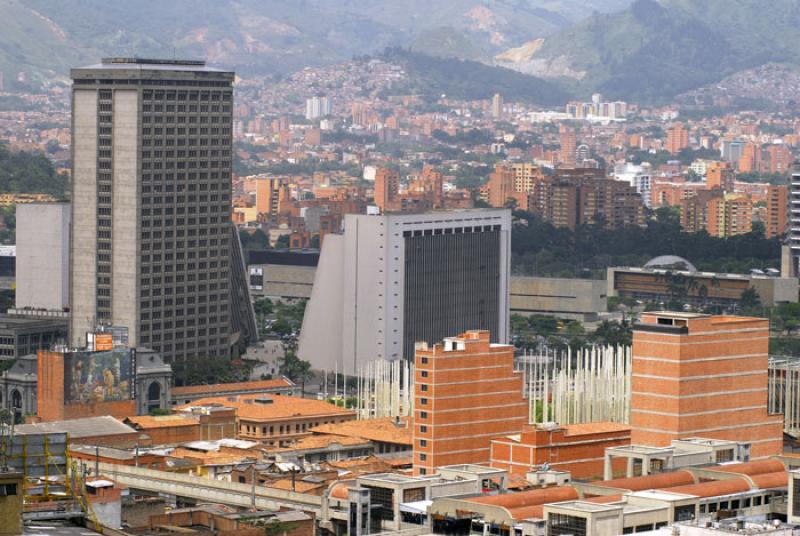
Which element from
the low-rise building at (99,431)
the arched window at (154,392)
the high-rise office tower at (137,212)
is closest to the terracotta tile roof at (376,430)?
the low-rise building at (99,431)

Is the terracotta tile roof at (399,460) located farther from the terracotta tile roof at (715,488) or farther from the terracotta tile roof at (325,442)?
the terracotta tile roof at (715,488)

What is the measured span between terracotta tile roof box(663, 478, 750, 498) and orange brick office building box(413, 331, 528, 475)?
1118 centimetres

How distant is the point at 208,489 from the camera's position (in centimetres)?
5194

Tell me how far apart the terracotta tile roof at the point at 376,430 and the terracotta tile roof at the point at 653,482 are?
64.1 ft

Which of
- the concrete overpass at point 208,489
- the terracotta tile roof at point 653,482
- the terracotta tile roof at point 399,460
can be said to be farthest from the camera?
the terracotta tile roof at point 399,460

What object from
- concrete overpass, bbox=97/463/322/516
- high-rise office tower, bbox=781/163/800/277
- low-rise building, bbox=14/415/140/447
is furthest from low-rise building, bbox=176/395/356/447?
high-rise office tower, bbox=781/163/800/277

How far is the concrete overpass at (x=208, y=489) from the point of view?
49.5 metres

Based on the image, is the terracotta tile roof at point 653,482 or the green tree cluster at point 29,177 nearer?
the terracotta tile roof at point 653,482

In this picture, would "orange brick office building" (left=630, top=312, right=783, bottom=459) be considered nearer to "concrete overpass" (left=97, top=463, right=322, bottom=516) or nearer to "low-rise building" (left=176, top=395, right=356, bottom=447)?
"concrete overpass" (left=97, top=463, right=322, bottom=516)

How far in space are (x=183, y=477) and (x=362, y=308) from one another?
35.3 m

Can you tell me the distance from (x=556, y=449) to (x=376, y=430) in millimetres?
14602

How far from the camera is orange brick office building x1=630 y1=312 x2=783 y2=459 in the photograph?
55.3 metres

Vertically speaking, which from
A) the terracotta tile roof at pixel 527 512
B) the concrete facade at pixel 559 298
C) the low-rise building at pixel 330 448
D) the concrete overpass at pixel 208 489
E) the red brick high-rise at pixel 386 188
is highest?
the red brick high-rise at pixel 386 188

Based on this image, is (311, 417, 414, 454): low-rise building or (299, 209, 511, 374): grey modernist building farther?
(299, 209, 511, 374): grey modernist building
